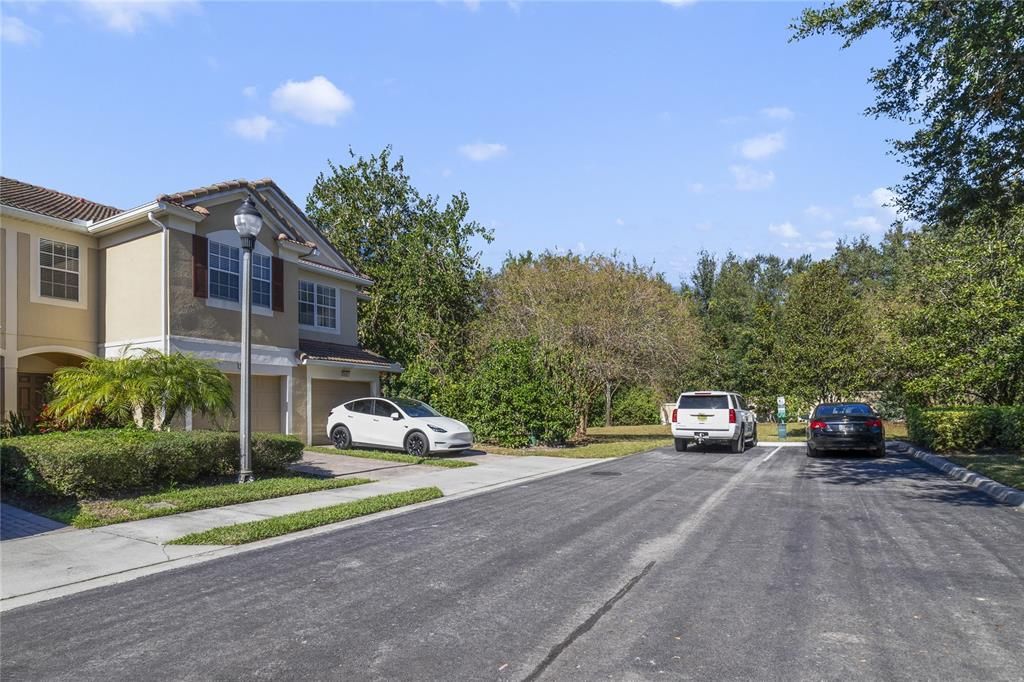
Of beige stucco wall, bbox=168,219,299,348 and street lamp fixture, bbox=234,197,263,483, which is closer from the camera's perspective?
street lamp fixture, bbox=234,197,263,483

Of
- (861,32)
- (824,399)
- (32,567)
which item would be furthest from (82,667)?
(824,399)

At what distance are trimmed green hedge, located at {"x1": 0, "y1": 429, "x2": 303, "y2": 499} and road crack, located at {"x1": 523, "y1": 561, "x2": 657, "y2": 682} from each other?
7898mm

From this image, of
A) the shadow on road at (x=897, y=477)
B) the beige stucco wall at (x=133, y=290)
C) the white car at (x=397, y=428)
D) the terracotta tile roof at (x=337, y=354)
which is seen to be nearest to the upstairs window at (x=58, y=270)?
the beige stucco wall at (x=133, y=290)

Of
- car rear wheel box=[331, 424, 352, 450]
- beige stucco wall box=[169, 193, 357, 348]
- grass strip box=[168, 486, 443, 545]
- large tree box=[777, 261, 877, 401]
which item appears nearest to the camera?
grass strip box=[168, 486, 443, 545]

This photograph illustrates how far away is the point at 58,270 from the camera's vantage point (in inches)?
642

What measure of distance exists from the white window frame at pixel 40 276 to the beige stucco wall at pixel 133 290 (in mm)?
408

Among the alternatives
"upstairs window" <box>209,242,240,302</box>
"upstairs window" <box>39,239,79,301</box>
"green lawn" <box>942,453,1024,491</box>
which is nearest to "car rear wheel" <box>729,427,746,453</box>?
"green lawn" <box>942,453,1024,491</box>

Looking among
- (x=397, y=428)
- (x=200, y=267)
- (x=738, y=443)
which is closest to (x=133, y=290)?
(x=200, y=267)

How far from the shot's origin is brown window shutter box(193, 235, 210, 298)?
16438 millimetres

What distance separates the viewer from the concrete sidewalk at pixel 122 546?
639 cm

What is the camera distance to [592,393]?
26.9 m

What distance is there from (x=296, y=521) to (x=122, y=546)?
1.97 m

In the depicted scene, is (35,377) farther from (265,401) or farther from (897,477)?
(897,477)

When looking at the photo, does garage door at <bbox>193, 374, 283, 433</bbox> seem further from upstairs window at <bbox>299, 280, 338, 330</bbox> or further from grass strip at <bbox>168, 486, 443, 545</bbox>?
grass strip at <bbox>168, 486, 443, 545</bbox>
